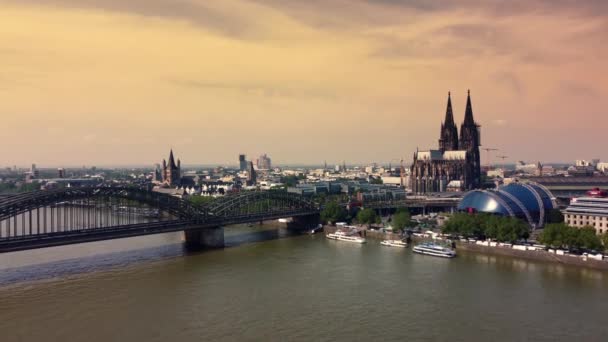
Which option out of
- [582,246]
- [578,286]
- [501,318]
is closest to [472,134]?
[582,246]

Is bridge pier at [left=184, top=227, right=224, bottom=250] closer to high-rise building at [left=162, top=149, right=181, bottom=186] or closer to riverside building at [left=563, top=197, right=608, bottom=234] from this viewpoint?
riverside building at [left=563, top=197, right=608, bottom=234]

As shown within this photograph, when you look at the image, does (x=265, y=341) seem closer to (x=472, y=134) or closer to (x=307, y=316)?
(x=307, y=316)

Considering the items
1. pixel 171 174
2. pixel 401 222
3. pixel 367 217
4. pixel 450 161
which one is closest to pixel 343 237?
pixel 401 222

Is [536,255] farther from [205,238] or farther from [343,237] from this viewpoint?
[205,238]

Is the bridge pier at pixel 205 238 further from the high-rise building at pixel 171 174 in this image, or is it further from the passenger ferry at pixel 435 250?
the high-rise building at pixel 171 174

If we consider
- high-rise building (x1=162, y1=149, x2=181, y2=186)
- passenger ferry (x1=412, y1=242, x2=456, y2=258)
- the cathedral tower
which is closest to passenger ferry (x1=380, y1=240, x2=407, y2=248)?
passenger ferry (x1=412, y1=242, x2=456, y2=258)
